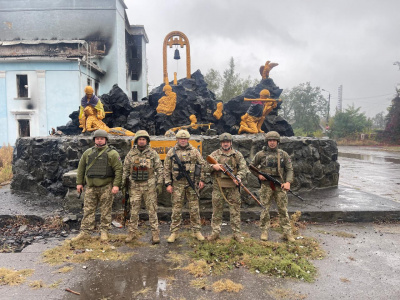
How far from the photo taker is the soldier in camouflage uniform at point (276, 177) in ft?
16.4

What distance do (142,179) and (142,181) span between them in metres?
0.08

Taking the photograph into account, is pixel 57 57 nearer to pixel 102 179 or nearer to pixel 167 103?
pixel 167 103

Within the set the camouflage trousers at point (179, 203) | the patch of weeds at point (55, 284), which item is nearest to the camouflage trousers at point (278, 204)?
the camouflage trousers at point (179, 203)

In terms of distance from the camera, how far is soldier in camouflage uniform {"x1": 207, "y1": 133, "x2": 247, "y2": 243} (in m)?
4.87

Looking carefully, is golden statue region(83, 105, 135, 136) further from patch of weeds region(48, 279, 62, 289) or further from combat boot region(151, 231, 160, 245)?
patch of weeds region(48, 279, 62, 289)

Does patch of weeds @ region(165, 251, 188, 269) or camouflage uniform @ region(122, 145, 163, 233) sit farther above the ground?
camouflage uniform @ region(122, 145, 163, 233)

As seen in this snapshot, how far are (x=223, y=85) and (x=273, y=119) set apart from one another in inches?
1155

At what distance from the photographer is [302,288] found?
351cm

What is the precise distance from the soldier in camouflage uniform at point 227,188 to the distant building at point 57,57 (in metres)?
16.4

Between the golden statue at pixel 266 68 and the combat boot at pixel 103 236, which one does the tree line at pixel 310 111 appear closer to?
the golden statue at pixel 266 68

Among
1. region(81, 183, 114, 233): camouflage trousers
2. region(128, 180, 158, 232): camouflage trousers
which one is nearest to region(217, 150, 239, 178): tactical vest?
region(128, 180, 158, 232): camouflage trousers

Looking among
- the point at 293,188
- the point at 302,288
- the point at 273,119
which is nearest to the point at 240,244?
the point at 302,288

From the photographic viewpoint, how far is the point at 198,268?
12.9 ft

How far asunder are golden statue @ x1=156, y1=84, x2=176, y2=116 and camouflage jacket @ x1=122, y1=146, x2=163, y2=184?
591cm
